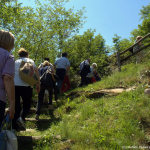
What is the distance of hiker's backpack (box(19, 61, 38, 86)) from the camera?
3713mm

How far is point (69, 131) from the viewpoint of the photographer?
139 inches

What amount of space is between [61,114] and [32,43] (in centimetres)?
753

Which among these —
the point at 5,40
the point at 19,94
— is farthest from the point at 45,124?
the point at 5,40

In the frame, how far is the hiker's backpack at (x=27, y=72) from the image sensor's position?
3.71 metres

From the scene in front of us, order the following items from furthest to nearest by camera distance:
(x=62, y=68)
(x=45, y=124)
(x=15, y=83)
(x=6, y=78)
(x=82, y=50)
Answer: (x=82, y=50)
(x=62, y=68)
(x=45, y=124)
(x=15, y=83)
(x=6, y=78)

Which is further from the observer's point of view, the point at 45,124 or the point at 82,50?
the point at 82,50

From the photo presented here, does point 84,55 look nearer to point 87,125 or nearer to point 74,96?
point 74,96

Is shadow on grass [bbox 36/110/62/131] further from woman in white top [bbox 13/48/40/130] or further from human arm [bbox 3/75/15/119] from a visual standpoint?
human arm [bbox 3/75/15/119]

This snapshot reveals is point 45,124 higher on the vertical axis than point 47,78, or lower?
lower

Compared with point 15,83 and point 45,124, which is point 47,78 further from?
point 15,83

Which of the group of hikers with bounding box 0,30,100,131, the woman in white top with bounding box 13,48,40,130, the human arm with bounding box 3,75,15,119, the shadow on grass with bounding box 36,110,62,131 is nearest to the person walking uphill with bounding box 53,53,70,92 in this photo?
the group of hikers with bounding box 0,30,100,131

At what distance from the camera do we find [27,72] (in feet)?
12.2

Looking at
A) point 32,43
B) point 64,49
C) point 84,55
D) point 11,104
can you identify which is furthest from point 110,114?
point 84,55

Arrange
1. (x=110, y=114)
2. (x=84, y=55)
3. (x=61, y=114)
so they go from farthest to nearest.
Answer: (x=84, y=55) → (x=61, y=114) → (x=110, y=114)
